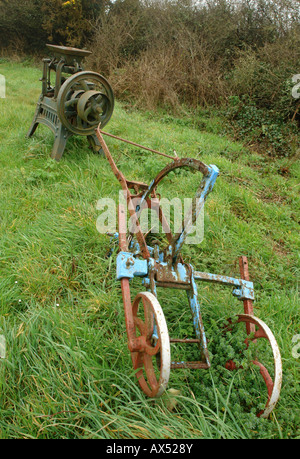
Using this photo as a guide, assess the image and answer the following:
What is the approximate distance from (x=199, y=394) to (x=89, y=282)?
1134mm

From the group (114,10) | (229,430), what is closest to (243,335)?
(229,430)

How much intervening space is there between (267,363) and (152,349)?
0.81 metres

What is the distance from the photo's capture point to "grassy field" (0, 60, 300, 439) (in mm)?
1576

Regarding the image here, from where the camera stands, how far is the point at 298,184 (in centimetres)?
450

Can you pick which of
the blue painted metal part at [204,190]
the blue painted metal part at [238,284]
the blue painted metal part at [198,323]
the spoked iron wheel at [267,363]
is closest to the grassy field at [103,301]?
the spoked iron wheel at [267,363]

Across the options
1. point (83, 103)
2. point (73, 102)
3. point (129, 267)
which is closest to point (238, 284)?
point (129, 267)

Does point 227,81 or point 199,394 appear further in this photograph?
point 227,81

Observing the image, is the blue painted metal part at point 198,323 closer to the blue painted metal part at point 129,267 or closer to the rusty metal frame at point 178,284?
the rusty metal frame at point 178,284

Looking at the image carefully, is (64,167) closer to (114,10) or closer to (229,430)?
(229,430)

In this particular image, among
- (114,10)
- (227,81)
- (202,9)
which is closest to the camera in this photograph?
(227,81)

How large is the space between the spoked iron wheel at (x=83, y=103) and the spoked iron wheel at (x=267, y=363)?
2.87m

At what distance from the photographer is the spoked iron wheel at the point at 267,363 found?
154 cm

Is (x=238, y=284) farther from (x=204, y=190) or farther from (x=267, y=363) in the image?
(x=204, y=190)

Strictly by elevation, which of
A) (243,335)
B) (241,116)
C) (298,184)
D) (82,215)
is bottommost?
(243,335)
